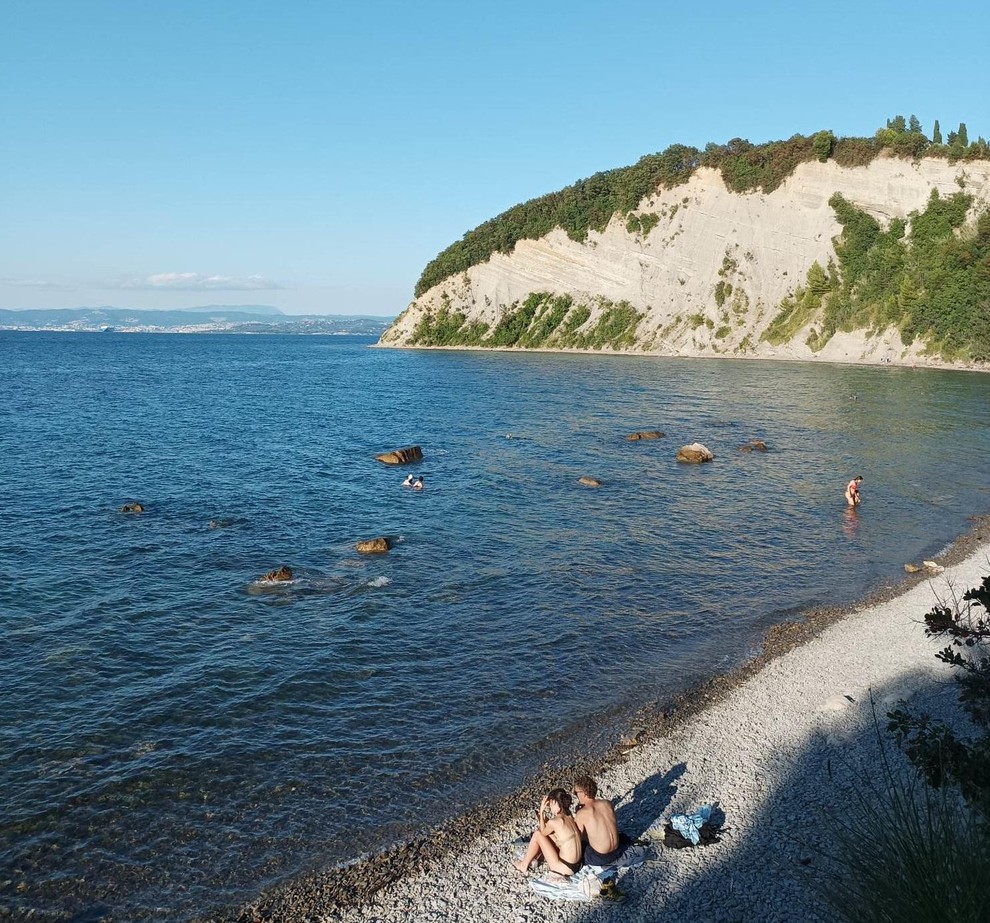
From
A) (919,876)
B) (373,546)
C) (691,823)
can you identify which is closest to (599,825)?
(691,823)

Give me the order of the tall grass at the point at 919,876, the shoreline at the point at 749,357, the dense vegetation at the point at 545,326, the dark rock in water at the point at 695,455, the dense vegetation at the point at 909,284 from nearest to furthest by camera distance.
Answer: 1. the tall grass at the point at 919,876
2. the dark rock in water at the point at 695,455
3. the dense vegetation at the point at 909,284
4. the shoreline at the point at 749,357
5. the dense vegetation at the point at 545,326

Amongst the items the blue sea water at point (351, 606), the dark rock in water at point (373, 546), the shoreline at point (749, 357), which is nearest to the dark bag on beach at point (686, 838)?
the blue sea water at point (351, 606)

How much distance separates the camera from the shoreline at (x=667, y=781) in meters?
11.8

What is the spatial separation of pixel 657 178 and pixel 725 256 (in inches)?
849

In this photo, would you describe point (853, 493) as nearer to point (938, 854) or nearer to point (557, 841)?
point (557, 841)

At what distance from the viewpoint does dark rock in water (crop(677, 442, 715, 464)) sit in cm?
4534

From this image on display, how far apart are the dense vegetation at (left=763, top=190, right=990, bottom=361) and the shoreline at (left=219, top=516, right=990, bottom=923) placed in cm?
8257

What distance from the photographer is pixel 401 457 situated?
4616cm

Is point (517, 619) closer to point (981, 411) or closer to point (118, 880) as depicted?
point (118, 880)

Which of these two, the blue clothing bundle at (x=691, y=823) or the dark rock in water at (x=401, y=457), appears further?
the dark rock in water at (x=401, y=457)

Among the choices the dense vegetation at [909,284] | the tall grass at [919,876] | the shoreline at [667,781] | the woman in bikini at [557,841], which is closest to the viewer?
the tall grass at [919,876]

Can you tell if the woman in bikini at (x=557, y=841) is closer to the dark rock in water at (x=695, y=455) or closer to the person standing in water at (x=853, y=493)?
the person standing in water at (x=853, y=493)

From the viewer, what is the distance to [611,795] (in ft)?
47.5

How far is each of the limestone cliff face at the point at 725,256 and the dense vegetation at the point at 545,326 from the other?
47.1 inches
